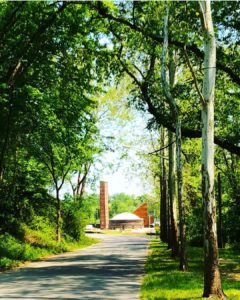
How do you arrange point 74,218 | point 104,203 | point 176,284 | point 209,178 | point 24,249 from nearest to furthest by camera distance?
point 209,178 < point 176,284 < point 24,249 < point 74,218 < point 104,203

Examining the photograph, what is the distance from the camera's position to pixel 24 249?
2384 cm

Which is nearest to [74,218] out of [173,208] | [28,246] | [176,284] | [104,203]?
[28,246]

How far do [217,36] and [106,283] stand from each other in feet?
33.8

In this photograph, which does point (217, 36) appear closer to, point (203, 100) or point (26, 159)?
point (203, 100)

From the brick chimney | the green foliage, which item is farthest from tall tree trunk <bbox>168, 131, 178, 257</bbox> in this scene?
the brick chimney

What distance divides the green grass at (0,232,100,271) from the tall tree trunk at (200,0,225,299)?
10561mm

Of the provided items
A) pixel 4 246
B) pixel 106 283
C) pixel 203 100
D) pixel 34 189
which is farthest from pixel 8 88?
pixel 34 189

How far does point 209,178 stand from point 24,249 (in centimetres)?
1536

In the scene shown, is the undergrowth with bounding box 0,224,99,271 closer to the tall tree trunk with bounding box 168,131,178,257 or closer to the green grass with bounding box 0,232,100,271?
the green grass with bounding box 0,232,100,271

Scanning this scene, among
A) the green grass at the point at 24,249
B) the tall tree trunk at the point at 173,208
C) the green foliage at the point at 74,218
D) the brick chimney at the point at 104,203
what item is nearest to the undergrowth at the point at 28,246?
the green grass at the point at 24,249

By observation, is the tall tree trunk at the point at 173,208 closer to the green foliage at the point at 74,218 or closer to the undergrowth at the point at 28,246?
the undergrowth at the point at 28,246

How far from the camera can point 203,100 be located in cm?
1123

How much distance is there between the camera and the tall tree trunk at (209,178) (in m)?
10.6

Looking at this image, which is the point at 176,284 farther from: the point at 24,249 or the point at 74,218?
the point at 74,218
